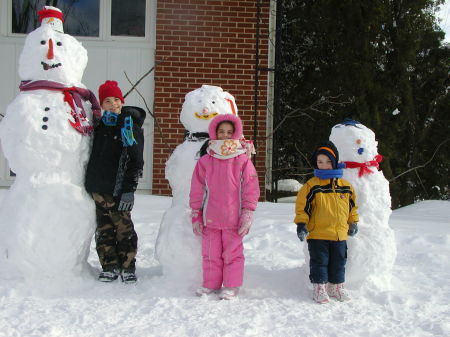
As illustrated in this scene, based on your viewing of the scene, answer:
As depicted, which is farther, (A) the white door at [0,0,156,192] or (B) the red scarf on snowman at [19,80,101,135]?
(A) the white door at [0,0,156,192]

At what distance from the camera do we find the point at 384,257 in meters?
3.69

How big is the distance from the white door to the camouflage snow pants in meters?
3.72

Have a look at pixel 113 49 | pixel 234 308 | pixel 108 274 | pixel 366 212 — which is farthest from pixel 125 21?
pixel 234 308

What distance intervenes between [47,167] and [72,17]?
187 inches

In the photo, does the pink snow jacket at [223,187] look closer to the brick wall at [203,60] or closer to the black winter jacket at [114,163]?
the black winter jacket at [114,163]

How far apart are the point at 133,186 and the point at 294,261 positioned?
173 cm

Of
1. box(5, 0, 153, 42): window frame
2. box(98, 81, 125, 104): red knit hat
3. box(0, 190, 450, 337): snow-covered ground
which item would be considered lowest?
box(0, 190, 450, 337): snow-covered ground

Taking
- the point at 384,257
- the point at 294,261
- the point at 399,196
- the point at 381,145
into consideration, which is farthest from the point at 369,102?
the point at 384,257

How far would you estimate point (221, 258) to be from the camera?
11.7 feet

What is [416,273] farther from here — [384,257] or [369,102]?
[369,102]

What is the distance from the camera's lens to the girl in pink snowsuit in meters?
3.48

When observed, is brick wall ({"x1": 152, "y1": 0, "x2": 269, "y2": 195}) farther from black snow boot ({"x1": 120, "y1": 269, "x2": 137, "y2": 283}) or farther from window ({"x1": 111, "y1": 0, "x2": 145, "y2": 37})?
black snow boot ({"x1": 120, "y1": 269, "x2": 137, "y2": 283})

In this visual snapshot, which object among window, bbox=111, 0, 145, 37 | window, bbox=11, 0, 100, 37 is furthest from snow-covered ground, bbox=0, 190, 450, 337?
window, bbox=11, 0, 100, 37

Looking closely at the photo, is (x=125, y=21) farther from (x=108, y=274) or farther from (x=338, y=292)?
(x=338, y=292)
